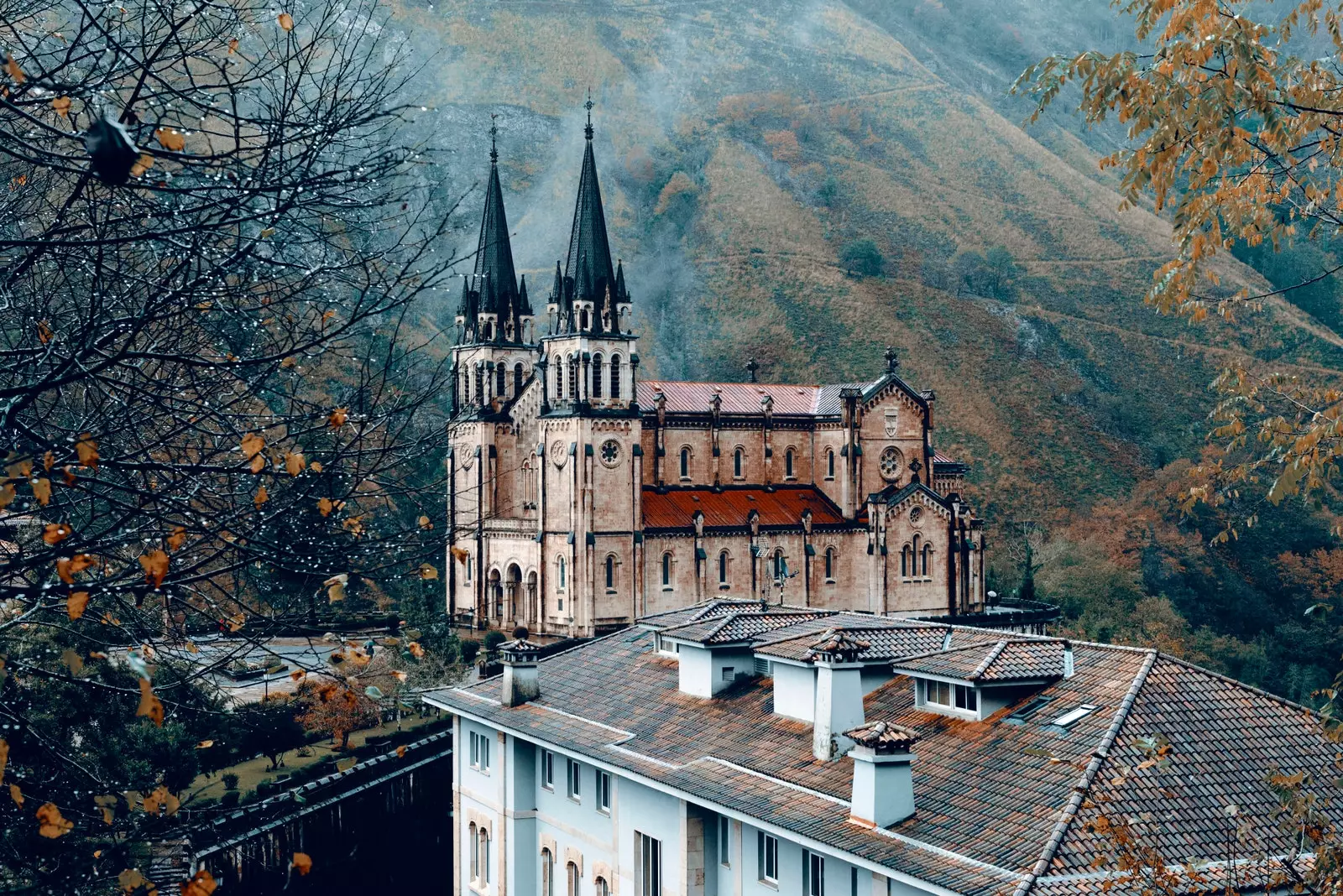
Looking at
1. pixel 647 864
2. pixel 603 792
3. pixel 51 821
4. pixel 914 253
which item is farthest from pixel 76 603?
pixel 914 253

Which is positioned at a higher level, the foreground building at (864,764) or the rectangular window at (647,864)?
the foreground building at (864,764)

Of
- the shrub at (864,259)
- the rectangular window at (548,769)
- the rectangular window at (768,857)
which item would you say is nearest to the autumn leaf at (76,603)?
the rectangular window at (768,857)

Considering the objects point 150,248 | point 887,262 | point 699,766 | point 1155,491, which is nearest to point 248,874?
point 699,766

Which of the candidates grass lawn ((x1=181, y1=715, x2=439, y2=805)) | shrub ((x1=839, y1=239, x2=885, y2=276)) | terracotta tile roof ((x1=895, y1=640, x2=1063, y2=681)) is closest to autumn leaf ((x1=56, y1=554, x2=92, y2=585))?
terracotta tile roof ((x1=895, y1=640, x2=1063, y2=681))

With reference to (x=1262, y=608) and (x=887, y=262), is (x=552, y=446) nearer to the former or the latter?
(x=1262, y=608)

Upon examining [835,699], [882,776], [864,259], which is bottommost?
[882,776]

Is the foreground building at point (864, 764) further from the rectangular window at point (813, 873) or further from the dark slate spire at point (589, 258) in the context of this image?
the dark slate spire at point (589, 258)

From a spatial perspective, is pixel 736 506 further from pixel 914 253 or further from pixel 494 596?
pixel 914 253
